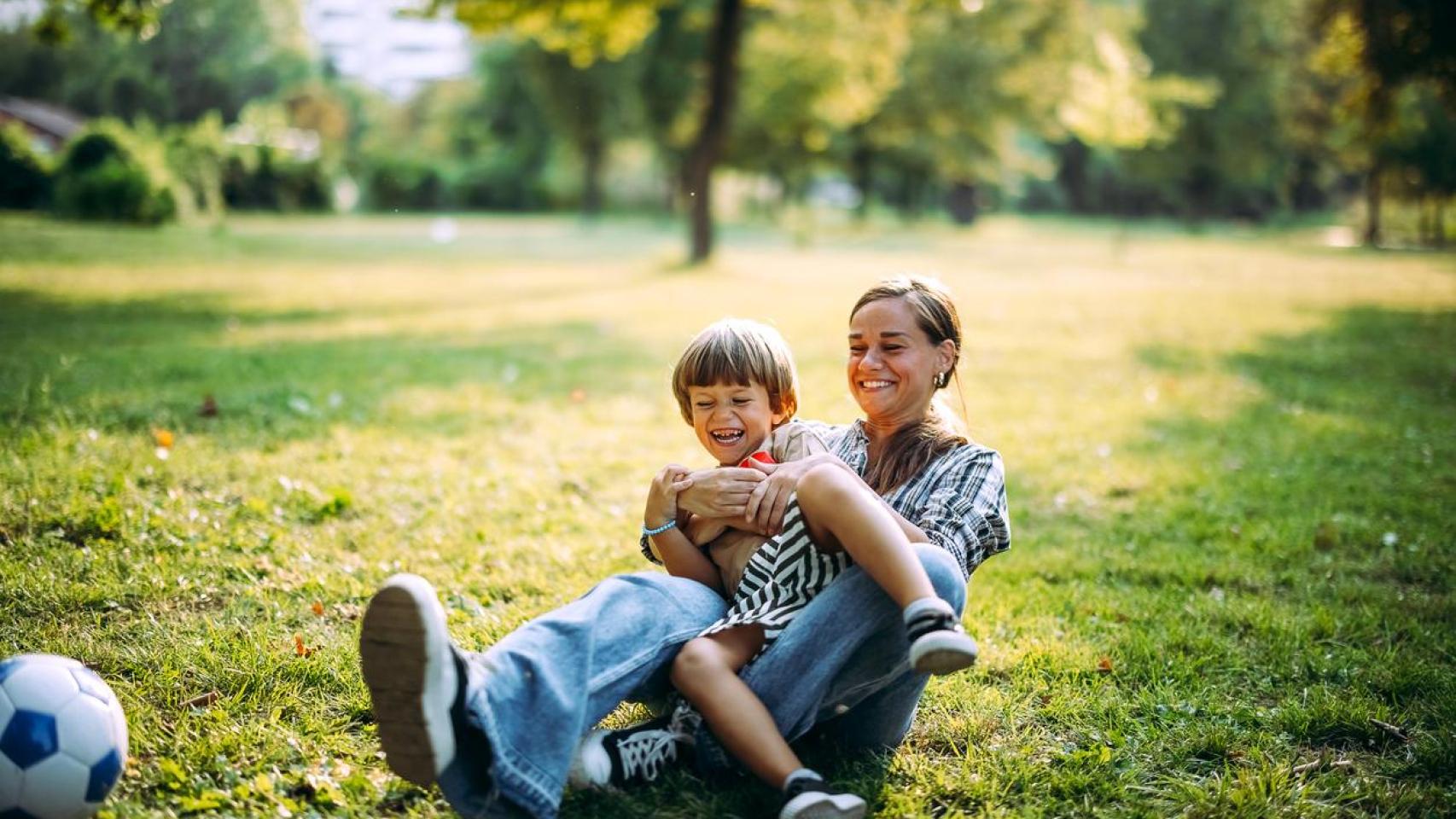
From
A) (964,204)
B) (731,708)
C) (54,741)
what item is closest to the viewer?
(54,741)

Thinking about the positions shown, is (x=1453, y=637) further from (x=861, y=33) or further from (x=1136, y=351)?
(x=861, y=33)

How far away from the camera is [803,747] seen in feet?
9.75

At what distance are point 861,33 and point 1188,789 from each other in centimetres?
2188

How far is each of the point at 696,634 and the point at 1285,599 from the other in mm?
2980

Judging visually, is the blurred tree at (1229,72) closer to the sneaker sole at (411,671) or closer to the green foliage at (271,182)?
the green foliage at (271,182)

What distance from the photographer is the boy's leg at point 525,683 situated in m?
2.24

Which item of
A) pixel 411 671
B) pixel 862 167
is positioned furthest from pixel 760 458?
pixel 862 167

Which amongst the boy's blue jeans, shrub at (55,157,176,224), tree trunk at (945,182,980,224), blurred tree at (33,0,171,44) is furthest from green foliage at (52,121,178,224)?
tree trunk at (945,182,980,224)

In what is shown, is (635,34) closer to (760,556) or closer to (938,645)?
(760,556)

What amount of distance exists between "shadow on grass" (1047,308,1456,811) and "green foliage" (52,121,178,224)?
87.8 feet

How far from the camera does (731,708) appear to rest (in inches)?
100

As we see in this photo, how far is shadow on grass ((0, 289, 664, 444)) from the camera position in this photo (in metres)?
6.67

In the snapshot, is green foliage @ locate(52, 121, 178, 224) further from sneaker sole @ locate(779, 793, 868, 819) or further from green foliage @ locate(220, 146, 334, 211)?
sneaker sole @ locate(779, 793, 868, 819)

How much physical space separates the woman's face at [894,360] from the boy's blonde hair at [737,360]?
0.24 m
